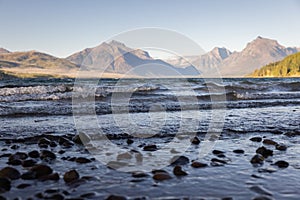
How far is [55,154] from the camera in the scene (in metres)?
5.66

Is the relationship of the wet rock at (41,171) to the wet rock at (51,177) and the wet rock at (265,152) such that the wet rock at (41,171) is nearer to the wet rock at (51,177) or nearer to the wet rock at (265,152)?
the wet rock at (51,177)

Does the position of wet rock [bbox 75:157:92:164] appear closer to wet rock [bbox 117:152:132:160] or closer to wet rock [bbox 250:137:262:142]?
wet rock [bbox 117:152:132:160]

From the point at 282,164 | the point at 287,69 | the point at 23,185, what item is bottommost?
the point at 23,185

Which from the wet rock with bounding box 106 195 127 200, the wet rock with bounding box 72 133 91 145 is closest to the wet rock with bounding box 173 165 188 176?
the wet rock with bounding box 106 195 127 200

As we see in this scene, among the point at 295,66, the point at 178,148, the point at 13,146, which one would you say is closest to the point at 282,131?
the point at 178,148

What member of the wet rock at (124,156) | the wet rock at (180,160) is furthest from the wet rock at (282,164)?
the wet rock at (124,156)

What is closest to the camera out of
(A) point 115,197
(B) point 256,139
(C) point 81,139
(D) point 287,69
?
(A) point 115,197

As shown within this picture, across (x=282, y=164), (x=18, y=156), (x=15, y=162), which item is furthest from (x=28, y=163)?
(x=282, y=164)

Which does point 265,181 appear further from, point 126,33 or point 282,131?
point 282,131

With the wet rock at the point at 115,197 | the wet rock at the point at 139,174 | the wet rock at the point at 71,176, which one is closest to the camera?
the wet rock at the point at 115,197

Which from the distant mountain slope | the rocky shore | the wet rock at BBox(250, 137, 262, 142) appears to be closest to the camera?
the rocky shore

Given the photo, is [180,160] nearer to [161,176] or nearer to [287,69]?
[161,176]

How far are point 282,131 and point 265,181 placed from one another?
4.79m

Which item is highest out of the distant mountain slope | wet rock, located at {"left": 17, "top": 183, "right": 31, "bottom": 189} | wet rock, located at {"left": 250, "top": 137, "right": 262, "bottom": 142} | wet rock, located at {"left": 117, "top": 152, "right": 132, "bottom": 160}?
the distant mountain slope
